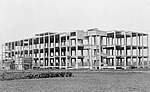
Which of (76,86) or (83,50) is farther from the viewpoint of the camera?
(83,50)

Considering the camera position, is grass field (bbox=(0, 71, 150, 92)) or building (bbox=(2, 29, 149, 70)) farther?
building (bbox=(2, 29, 149, 70))

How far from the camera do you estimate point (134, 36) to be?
84125 millimetres

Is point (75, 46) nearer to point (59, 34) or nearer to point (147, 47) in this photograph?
point (59, 34)

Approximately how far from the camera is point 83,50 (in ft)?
278

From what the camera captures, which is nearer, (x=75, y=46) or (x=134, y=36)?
(x=75, y=46)

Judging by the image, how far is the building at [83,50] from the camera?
77688 millimetres

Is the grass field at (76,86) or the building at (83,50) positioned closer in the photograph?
the grass field at (76,86)

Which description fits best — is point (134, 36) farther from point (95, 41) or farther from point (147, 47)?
point (95, 41)

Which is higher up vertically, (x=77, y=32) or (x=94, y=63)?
(x=77, y=32)

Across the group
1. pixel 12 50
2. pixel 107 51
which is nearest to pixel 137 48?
pixel 107 51

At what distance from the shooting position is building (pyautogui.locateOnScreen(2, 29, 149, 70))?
77.7 meters

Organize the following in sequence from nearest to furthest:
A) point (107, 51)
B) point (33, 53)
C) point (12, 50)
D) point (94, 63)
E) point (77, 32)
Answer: point (77, 32)
point (94, 63)
point (107, 51)
point (33, 53)
point (12, 50)

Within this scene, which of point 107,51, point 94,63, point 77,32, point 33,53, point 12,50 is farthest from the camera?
point 12,50

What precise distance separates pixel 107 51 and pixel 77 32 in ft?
49.7
